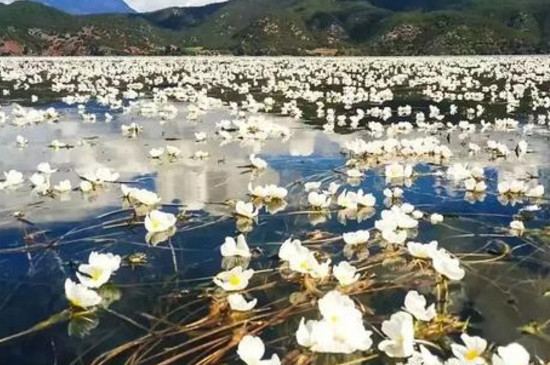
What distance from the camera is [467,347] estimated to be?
11.3 ft

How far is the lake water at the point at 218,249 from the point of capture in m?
3.95

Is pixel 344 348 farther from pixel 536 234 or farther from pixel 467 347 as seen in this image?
pixel 536 234

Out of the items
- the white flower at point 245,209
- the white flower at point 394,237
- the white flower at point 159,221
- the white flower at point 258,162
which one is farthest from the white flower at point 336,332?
the white flower at point 258,162

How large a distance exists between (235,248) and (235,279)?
2.09ft

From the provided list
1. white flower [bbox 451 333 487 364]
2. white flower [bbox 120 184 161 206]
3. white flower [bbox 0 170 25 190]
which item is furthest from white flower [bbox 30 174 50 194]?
white flower [bbox 451 333 487 364]

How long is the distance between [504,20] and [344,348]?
17763 cm

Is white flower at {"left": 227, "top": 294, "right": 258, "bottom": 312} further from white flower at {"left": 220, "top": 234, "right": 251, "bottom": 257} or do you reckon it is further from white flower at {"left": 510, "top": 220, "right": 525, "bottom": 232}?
white flower at {"left": 510, "top": 220, "right": 525, "bottom": 232}

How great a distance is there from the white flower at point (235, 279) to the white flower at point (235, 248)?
1.81 feet

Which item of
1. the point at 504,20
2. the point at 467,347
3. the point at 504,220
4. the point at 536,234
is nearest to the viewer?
the point at 467,347

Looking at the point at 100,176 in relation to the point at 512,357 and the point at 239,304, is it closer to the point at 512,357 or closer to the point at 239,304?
the point at 239,304

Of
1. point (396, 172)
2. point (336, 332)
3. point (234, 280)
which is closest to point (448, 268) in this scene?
point (336, 332)

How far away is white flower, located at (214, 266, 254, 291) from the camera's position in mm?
4402

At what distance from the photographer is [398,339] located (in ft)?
11.5

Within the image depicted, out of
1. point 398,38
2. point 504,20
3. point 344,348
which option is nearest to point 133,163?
point 344,348
